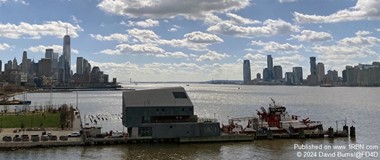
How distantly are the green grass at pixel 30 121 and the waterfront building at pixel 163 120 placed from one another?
23.4 meters

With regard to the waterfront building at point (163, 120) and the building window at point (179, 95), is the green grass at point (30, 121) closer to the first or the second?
→ the waterfront building at point (163, 120)

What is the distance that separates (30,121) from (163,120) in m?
34.2

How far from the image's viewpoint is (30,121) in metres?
80.1

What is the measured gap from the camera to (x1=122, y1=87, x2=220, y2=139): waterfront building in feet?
195

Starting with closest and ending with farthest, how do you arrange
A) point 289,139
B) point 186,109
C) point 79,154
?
point 79,154, point 186,109, point 289,139

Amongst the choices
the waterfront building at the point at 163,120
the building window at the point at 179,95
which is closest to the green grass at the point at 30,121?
the waterfront building at the point at 163,120

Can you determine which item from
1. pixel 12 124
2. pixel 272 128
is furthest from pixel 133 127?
pixel 12 124

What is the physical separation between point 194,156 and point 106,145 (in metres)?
13.9

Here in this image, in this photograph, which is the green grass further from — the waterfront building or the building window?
the building window

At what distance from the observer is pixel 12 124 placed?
2970 inches

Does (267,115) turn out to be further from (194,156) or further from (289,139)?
(194,156)

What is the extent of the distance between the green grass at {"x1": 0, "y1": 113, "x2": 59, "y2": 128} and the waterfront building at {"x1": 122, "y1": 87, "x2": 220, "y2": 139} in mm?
23350

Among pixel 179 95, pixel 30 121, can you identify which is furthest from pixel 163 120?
pixel 30 121

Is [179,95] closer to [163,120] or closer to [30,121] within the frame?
[163,120]
